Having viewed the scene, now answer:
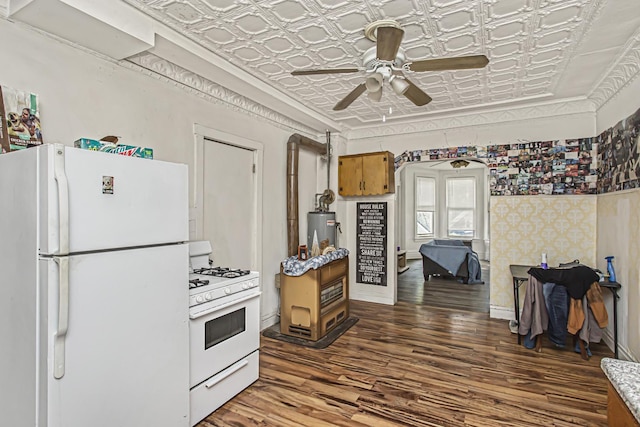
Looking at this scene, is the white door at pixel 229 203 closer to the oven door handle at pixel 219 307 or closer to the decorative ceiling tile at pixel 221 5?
the oven door handle at pixel 219 307

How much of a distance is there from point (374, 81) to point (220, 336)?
211 centimetres

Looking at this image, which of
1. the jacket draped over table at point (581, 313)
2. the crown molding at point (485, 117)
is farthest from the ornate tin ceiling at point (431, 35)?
the jacket draped over table at point (581, 313)

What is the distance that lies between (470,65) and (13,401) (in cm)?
313

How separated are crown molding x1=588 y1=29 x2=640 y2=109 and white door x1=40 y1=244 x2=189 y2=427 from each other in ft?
12.0

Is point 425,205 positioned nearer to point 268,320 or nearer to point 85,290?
point 268,320

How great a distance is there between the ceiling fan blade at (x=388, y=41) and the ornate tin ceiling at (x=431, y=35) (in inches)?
13.5

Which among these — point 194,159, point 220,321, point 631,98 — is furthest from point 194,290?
point 631,98

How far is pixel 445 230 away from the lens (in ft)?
33.4

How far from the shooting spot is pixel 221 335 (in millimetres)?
2529

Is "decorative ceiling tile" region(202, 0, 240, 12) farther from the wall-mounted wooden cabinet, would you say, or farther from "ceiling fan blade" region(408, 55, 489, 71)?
the wall-mounted wooden cabinet

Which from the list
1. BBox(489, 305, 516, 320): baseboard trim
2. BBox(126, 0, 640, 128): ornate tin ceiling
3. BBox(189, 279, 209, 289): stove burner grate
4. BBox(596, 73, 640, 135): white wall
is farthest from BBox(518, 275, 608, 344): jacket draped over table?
BBox(189, 279, 209, 289): stove burner grate

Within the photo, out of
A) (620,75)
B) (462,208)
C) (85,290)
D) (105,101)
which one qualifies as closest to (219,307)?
(85,290)

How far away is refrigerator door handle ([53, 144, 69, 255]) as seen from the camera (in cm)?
152

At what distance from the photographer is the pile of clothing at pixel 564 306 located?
327cm
